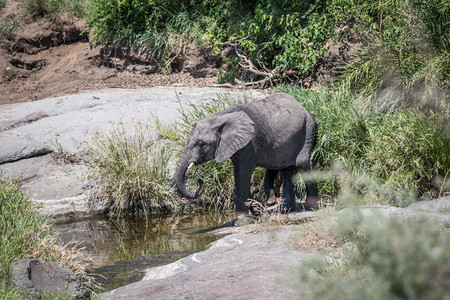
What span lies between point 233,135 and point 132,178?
8.02ft

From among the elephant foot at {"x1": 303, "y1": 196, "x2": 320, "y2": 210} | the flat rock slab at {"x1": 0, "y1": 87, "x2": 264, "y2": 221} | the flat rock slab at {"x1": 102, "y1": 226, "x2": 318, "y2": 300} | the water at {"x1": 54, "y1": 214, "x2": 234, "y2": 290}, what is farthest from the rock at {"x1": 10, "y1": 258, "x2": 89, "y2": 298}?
the flat rock slab at {"x1": 0, "y1": 87, "x2": 264, "y2": 221}

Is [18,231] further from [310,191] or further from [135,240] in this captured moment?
[310,191]

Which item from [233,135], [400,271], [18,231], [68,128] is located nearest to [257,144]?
[233,135]

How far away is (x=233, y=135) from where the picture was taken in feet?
27.8

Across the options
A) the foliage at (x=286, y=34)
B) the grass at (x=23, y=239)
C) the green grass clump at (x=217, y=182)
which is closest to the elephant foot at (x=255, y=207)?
the green grass clump at (x=217, y=182)

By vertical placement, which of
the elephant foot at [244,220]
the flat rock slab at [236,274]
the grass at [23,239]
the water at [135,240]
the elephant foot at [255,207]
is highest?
the grass at [23,239]

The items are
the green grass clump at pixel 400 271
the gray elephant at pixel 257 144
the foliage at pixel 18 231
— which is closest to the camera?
the green grass clump at pixel 400 271

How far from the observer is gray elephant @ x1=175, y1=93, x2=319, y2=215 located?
8.51m

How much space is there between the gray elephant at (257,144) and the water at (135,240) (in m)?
0.66

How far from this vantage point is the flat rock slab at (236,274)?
525 cm

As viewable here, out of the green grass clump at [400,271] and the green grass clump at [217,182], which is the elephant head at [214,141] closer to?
the green grass clump at [217,182]

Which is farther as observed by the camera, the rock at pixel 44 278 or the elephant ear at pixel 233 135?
the elephant ear at pixel 233 135

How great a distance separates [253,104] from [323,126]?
1.47 meters

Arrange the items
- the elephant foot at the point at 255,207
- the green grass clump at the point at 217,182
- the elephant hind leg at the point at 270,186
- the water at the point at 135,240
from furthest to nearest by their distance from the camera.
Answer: the green grass clump at the point at 217,182 < the elephant hind leg at the point at 270,186 < the elephant foot at the point at 255,207 < the water at the point at 135,240
